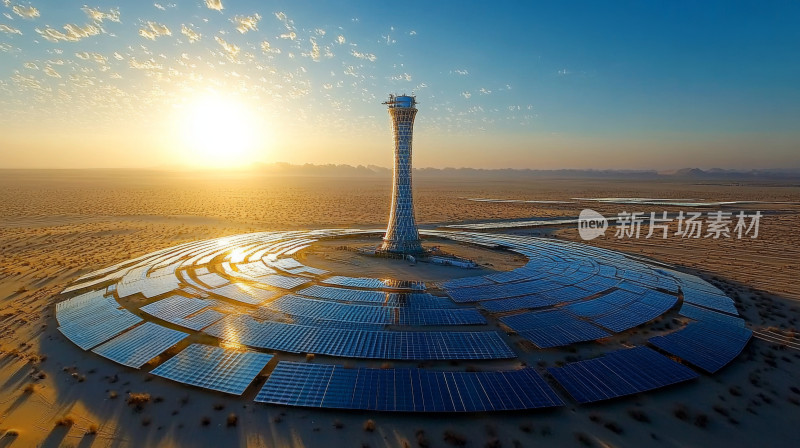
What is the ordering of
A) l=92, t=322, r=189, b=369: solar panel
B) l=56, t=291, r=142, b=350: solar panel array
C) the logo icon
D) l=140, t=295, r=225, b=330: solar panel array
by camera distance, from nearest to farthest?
l=92, t=322, r=189, b=369: solar panel → l=56, t=291, r=142, b=350: solar panel array → l=140, t=295, r=225, b=330: solar panel array → the logo icon

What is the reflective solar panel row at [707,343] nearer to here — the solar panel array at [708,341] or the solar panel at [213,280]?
the solar panel array at [708,341]

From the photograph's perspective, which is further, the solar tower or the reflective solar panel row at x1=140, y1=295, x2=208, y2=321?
the solar tower

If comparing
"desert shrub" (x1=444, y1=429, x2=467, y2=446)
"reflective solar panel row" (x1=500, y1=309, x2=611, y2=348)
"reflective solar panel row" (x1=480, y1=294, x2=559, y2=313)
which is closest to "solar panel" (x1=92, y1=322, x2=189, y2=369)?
"desert shrub" (x1=444, y1=429, x2=467, y2=446)

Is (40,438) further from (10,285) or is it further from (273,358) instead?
(10,285)

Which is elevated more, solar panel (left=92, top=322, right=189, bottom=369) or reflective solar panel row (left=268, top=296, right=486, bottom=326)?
reflective solar panel row (left=268, top=296, right=486, bottom=326)

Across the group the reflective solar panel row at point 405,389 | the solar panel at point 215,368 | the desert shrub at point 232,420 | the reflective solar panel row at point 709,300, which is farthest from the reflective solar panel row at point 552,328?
the desert shrub at point 232,420

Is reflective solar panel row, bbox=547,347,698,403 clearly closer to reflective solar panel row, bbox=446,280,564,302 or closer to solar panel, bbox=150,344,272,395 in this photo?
reflective solar panel row, bbox=446,280,564,302

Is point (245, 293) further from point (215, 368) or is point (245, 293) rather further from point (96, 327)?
point (215, 368)
